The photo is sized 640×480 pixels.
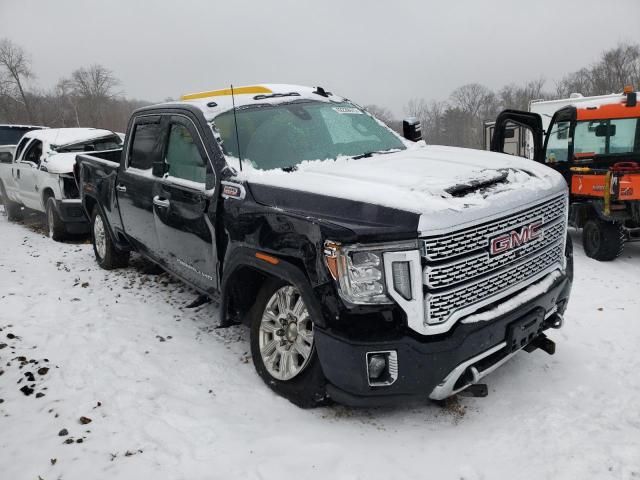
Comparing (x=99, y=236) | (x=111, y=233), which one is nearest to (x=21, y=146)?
(x=99, y=236)

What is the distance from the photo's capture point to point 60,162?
8141mm

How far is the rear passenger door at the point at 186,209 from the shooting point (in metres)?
3.54

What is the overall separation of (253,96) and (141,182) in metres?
1.39

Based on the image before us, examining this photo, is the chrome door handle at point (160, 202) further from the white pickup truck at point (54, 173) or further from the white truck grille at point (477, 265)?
the white pickup truck at point (54, 173)

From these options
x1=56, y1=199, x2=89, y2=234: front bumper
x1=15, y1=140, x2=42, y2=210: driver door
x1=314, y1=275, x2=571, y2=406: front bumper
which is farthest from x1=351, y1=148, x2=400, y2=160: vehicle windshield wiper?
x1=15, y1=140, x2=42, y2=210: driver door

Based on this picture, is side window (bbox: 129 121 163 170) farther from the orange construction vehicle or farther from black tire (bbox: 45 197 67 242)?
black tire (bbox: 45 197 67 242)

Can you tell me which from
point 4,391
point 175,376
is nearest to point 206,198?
point 175,376

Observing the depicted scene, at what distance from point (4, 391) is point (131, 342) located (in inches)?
37.3

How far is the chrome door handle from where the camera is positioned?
157 inches

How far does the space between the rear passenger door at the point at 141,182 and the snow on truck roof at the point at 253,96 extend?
0.46 meters

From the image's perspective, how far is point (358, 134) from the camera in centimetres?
404

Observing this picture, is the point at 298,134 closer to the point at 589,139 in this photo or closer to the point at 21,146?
the point at 589,139

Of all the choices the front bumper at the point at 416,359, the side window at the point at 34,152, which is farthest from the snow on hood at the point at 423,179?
the side window at the point at 34,152

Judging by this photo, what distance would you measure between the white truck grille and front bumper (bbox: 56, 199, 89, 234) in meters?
6.94
